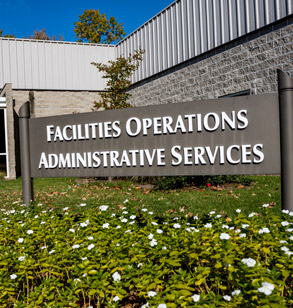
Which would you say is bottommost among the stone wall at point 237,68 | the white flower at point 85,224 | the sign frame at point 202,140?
the white flower at point 85,224

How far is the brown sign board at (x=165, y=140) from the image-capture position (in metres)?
3.52

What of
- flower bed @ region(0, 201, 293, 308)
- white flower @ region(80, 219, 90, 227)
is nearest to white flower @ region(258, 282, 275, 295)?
flower bed @ region(0, 201, 293, 308)

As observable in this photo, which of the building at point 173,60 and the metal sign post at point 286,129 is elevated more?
the building at point 173,60

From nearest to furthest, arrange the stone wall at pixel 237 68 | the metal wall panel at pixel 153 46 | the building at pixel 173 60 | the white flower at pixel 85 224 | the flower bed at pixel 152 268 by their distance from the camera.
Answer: the flower bed at pixel 152 268 < the white flower at pixel 85 224 < the stone wall at pixel 237 68 < the building at pixel 173 60 < the metal wall panel at pixel 153 46

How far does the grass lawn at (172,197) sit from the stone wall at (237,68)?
2.73 meters

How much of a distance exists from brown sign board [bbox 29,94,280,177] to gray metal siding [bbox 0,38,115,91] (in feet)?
42.5

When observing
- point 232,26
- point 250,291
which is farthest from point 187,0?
point 250,291

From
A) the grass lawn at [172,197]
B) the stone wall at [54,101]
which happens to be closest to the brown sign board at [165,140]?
the grass lawn at [172,197]

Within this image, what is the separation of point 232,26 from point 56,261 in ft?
30.7

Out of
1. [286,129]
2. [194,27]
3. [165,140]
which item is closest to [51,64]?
[194,27]

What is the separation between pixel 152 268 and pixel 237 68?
29.5 feet

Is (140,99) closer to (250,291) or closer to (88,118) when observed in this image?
(88,118)

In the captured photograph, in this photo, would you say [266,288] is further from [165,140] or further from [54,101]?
[54,101]

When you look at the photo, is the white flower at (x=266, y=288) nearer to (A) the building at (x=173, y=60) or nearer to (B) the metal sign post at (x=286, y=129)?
(B) the metal sign post at (x=286, y=129)
